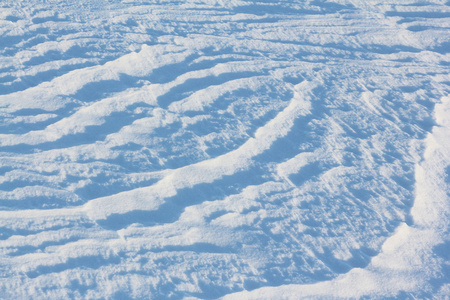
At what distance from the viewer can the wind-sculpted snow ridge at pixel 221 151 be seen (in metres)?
1.61

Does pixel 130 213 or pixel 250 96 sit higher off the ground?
pixel 250 96

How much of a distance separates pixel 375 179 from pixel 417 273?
394 millimetres

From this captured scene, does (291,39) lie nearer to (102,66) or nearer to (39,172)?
(102,66)

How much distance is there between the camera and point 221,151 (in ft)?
6.27

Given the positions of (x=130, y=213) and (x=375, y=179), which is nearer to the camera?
(x=130, y=213)

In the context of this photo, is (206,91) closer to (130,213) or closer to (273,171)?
(273,171)

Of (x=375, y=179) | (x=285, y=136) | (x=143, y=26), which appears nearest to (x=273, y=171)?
(x=285, y=136)

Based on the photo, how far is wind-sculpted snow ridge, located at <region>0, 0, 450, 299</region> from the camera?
161cm

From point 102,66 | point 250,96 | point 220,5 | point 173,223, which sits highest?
point 220,5

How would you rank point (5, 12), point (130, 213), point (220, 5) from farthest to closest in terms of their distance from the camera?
point (220, 5) < point (5, 12) < point (130, 213)

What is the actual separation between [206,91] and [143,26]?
556 mm

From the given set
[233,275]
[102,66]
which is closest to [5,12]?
[102,66]

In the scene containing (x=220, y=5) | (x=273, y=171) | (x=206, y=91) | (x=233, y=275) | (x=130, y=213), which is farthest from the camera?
(x=220, y=5)

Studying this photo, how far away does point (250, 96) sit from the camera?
6.95 ft
